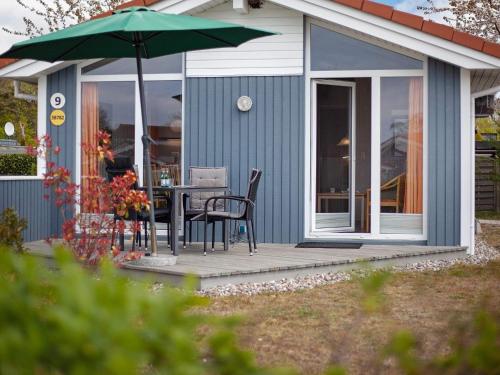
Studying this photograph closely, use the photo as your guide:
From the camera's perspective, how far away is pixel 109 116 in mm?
8836

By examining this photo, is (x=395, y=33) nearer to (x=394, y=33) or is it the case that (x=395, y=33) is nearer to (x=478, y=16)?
(x=394, y=33)

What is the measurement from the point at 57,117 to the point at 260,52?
8.75 ft

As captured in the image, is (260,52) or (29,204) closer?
(29,204)

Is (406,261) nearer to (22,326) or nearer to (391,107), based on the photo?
(391,107)

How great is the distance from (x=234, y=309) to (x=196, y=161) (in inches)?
149

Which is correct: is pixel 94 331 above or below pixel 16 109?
below

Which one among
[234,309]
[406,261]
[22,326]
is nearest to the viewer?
[22,326]

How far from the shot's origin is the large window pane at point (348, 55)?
821cm

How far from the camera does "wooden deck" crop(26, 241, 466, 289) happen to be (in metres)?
6.01

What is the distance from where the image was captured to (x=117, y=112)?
8805 millimetres

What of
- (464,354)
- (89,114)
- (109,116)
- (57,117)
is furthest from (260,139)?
(464,354)

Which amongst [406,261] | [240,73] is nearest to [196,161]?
[240,73]

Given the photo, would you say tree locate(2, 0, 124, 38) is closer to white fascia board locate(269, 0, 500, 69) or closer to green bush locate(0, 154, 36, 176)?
green bush locate(0, 154, 36, 176)

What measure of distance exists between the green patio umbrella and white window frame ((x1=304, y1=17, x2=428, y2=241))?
2202mm
